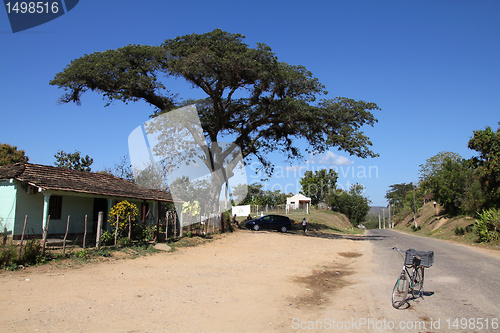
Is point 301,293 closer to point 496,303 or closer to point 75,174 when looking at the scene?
point 496,303

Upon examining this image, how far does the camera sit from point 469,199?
3055 cm

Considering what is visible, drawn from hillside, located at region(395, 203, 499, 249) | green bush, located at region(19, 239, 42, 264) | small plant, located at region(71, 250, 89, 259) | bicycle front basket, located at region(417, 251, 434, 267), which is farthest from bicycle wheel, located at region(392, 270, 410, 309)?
hillside, located at region(395, 203, 499, 249)

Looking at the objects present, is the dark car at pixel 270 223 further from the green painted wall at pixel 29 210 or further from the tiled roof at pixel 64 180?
the green painted wall at pixel 29 210

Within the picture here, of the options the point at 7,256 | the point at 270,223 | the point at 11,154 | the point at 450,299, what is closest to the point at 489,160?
the point at 270,223

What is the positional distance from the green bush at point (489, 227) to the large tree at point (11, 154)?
36.3m

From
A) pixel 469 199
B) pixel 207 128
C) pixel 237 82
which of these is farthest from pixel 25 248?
pixel 469 199

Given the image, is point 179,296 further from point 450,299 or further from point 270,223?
point 270,223

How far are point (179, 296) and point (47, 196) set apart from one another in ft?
31.0

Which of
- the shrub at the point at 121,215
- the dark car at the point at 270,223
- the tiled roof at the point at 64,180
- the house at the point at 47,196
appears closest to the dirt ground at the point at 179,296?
the shrub at the point at 121,215

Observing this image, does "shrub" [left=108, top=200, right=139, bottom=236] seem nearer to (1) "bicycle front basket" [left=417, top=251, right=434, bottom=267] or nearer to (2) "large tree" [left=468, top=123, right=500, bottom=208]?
(1) "bicycle front basket" [left=417, top=251, right=434, bottom=267]

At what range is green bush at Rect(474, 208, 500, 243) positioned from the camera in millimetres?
19953

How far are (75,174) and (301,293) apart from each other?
14496mm

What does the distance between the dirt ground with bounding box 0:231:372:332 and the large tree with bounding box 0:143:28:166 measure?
25.8 m

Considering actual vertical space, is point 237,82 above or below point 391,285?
above
